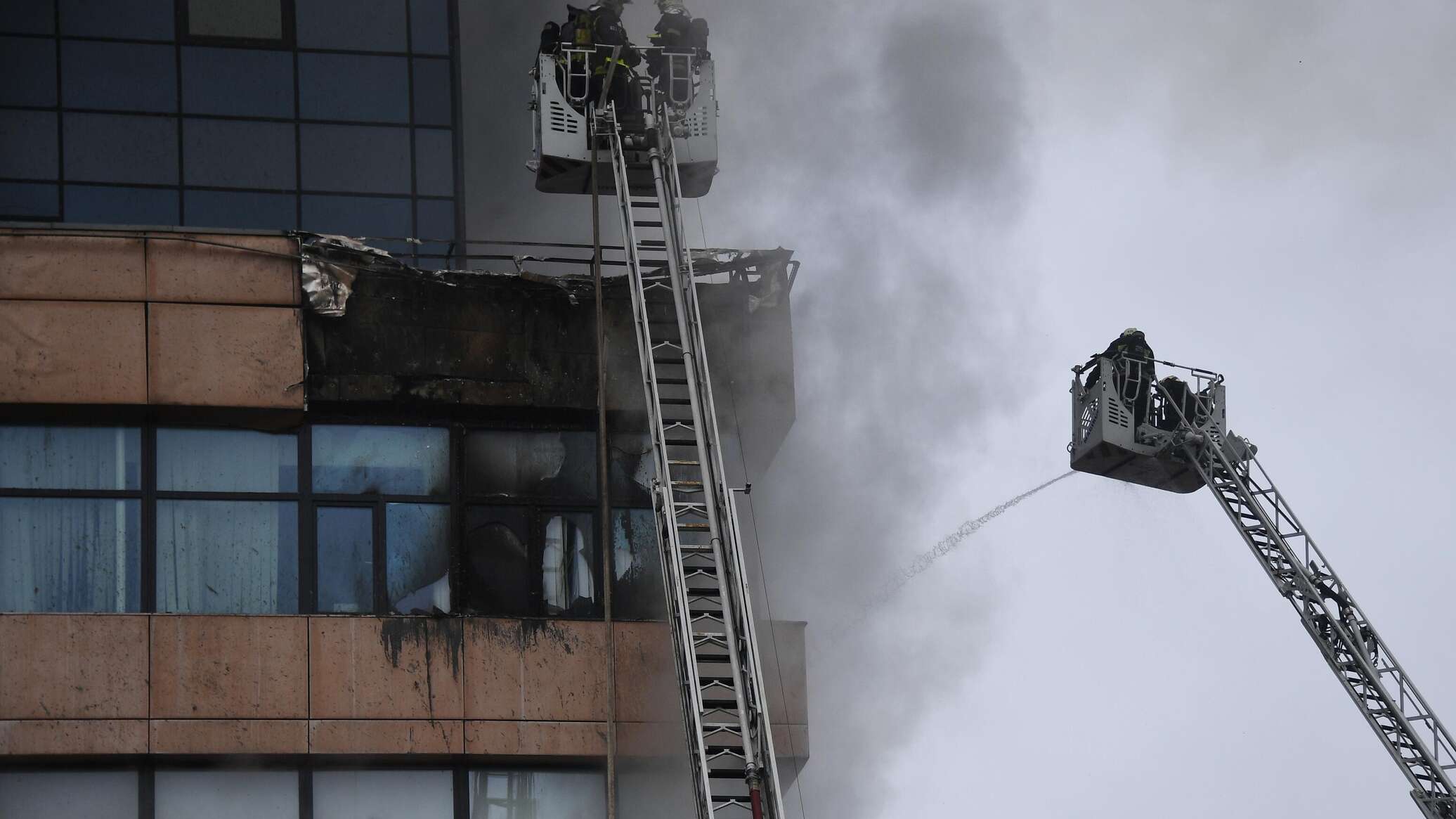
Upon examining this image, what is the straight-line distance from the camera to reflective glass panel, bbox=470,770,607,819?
70.4 feet

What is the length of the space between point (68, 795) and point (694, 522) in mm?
6929

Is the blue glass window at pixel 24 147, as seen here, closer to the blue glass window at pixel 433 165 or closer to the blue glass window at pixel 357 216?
the blue glass window at pixel 357 216

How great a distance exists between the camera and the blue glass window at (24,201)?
27.5 meters

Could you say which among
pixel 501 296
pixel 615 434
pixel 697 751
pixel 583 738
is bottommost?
pixel 697 751

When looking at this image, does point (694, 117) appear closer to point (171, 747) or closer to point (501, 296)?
point (501, 296)

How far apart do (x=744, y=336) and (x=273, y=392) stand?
541cm

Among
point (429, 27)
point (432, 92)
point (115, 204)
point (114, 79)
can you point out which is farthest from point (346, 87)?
point (115, 204)

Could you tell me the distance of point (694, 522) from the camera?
21281 mm

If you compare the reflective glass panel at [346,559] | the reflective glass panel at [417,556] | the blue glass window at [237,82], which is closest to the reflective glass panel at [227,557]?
the reflective glass panel at [346,559]

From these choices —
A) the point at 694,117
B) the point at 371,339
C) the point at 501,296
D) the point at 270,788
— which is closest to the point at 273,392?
the point at 371,339

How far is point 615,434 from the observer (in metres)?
23.0

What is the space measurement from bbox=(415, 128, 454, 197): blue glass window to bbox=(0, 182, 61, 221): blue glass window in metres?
4.94

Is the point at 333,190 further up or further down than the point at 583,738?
further up

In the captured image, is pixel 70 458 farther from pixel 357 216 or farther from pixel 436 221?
pixel 436 221
